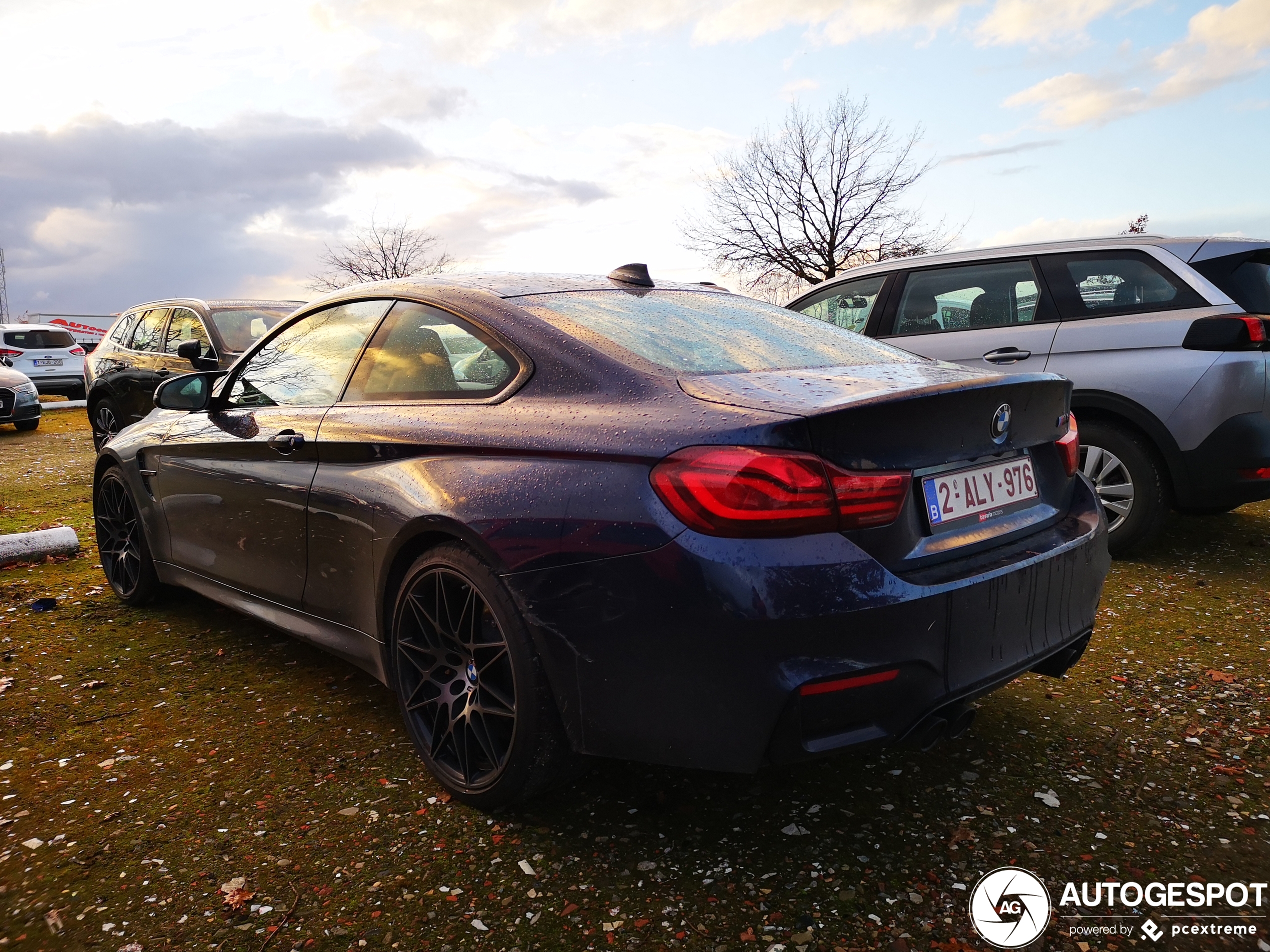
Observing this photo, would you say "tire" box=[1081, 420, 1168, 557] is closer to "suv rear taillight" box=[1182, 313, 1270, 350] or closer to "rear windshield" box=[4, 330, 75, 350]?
"suv rear taillight" box=[1182, 313, 1270, 350]

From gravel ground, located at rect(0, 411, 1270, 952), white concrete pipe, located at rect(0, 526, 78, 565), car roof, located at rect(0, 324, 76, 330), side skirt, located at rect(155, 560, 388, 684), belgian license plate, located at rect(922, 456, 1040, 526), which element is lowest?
gravel ground, located at rect(0, 411, 1270, 952)

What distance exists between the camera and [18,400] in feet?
44.9

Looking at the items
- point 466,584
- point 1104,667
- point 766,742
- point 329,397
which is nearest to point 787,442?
point 766,742

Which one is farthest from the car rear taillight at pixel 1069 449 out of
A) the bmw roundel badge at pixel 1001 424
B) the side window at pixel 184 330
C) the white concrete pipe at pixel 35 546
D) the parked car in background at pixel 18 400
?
the parked car in background at pixel 18 400

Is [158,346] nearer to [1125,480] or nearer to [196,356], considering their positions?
[196,356]

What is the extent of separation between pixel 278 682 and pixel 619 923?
82.6 inches

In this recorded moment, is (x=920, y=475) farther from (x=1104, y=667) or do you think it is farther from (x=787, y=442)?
(x=1104, y=667)

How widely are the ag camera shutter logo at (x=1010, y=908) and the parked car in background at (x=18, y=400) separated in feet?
50.2

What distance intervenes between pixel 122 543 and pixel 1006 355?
5.05m

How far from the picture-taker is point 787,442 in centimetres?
205

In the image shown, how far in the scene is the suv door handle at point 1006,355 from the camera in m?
5.47

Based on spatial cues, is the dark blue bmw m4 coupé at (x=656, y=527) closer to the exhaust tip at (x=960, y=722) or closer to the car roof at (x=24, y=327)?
the exhaust tip at (x=960, y=722)

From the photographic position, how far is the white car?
1825cm

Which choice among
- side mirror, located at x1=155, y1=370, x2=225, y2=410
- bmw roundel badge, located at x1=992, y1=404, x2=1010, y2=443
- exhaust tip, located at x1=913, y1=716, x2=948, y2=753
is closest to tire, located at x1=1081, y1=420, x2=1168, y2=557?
bmw roundel badge, located at x1=992, y1=404, x2=1010, y2=443
